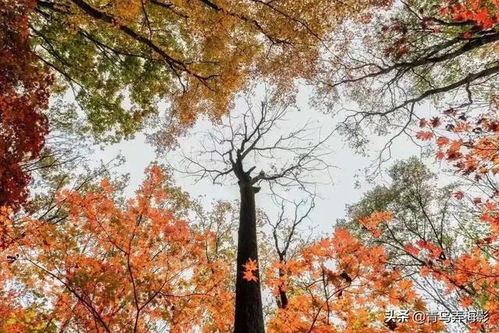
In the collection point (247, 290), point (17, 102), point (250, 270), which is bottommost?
point (247, 290)

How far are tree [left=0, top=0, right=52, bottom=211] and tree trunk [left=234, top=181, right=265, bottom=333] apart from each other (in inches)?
125

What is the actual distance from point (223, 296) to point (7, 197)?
4.12 m

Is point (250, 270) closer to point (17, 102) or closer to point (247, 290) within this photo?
point (247, 290)

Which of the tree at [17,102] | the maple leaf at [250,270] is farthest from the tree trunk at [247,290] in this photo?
the tree at [17,102]

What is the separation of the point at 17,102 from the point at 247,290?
3841mm

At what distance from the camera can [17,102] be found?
403 centimetres

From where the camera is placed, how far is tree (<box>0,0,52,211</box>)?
3.73m

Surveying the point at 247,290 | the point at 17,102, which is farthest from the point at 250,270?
the point at 17,102

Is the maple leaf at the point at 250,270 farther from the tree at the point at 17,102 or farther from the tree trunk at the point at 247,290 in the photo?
the tree at the point at 17,102

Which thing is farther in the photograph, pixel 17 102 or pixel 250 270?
pixel 250 270

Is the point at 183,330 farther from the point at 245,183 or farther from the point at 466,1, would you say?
the point at 466,1

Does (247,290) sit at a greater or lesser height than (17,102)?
lesser

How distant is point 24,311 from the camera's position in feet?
29.7

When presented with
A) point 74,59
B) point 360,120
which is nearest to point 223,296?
point 360,120
